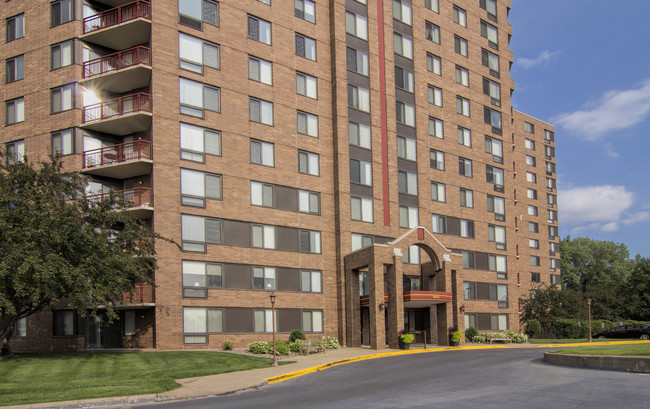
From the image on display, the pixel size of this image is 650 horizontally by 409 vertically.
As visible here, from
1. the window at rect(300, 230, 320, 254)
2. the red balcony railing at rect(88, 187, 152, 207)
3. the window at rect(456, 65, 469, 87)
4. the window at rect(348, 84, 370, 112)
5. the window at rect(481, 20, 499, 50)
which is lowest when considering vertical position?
the window at rect(300, 230, 320, 254)

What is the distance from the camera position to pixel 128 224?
94.9 feet

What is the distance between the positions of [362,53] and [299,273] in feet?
54.1

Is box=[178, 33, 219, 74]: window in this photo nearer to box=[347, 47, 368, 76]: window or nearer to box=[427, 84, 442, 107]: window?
box=[347, 47, 368, 76]: window

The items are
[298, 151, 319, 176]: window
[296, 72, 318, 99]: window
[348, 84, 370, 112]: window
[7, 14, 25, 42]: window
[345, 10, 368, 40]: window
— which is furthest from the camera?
[345, 10, 368, 40]: window

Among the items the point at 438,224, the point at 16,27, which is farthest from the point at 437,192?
the point at 16,27

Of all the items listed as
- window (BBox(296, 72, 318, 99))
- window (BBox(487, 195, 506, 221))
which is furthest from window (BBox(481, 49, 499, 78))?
window (BBox(296, 72, 318, 99))

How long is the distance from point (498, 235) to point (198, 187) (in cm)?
2893

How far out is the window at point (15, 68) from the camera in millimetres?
37406

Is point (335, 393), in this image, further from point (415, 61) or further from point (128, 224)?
point (415, 61)

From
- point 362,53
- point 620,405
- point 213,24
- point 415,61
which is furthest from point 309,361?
point 415,61

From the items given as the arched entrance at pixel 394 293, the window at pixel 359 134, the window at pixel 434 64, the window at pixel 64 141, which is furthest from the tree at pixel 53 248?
the window at pixel 434 64

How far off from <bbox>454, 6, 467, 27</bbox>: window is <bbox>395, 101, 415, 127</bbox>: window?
11.2m

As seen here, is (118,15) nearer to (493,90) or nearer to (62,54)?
(62,54)

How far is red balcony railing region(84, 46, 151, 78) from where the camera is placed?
36031mm
